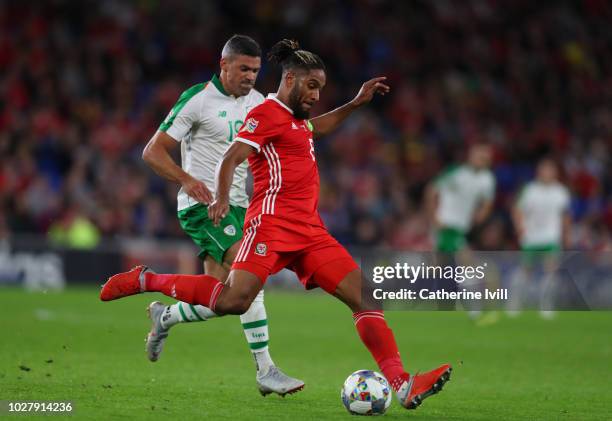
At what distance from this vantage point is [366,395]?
6.32 m

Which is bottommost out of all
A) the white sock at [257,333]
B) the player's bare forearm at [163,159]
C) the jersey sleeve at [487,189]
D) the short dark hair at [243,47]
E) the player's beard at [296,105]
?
the white sock at [257,333]

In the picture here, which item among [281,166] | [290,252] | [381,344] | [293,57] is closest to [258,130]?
[281,166]

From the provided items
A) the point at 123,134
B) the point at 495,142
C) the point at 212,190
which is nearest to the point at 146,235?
the point at 123,134

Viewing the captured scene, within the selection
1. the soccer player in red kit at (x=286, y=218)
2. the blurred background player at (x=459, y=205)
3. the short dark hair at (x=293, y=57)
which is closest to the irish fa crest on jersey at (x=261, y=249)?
the soccer player in red kit at (x=286, y=218)

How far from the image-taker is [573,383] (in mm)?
8328

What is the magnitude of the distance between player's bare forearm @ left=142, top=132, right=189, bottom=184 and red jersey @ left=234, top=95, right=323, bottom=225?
0.65 meters

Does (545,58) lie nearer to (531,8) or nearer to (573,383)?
(531,8)

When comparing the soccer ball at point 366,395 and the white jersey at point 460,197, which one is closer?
the soccer ball at point 366,395

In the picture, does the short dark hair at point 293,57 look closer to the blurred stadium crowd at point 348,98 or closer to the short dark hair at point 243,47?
the short dark hair at point 243,47

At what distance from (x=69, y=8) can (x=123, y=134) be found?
3.46 m

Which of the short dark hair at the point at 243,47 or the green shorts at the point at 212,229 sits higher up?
the short dark hair at the point at 243,47

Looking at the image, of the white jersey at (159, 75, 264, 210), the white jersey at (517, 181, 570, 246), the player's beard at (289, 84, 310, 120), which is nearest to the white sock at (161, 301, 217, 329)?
the white jersey at (159, 75, 264, 210)

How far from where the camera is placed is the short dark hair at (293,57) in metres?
6.61

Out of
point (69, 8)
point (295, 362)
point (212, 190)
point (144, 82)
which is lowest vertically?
point (295, 362)
